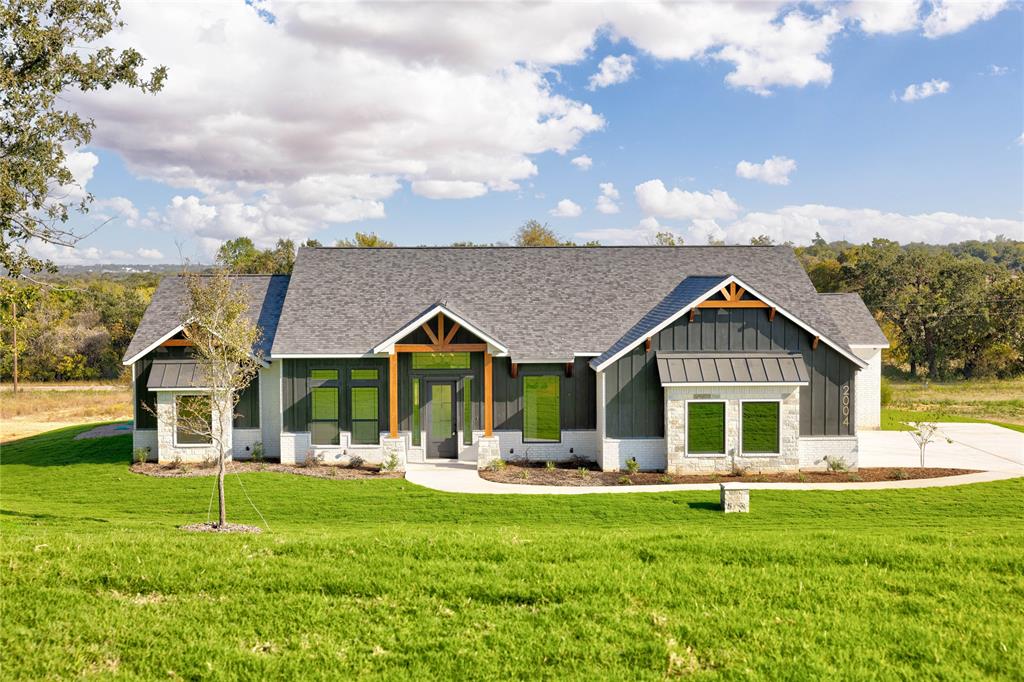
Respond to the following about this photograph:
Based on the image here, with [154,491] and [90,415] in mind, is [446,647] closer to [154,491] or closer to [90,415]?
[154,491]

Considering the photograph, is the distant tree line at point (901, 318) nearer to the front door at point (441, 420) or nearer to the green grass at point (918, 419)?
the green grass at point (918, 419)

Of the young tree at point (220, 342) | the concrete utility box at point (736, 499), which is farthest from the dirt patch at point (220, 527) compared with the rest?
the concrete utility box at point (736, 499)

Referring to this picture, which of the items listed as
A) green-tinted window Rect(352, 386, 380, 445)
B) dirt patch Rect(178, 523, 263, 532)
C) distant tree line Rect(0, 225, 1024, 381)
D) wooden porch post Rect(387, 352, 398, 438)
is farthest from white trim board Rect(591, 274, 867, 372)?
distant tree line Rect(0, 225, 1024, 381)

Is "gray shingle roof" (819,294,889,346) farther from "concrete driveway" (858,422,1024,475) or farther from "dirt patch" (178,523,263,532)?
"dirt patch" (178,523,263,532)

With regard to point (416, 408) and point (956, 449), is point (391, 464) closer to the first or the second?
point (416, 408)

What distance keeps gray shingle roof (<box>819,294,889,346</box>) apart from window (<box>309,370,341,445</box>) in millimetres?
20201

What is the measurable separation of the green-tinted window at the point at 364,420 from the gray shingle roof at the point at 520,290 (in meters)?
1.62

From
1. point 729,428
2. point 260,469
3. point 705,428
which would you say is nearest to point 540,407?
point 705,428

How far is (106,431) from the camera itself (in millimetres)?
27500

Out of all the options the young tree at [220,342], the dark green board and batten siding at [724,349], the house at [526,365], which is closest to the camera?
the young tree at [220,342]

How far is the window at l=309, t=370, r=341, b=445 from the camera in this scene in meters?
22.4

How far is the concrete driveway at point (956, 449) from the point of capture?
69.4 feet

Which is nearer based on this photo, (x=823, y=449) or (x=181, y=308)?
(x=823, y=449)

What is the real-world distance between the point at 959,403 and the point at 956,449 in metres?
16.4
